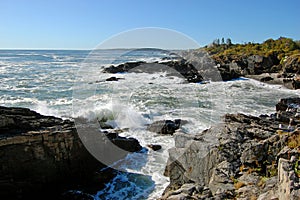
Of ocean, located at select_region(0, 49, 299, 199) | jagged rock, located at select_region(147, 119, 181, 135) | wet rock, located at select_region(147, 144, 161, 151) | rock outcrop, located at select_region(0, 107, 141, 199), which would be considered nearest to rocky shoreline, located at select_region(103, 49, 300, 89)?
ocean, located at select_region(0, 49, 299, 199)

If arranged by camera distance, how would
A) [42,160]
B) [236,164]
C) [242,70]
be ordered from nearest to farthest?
[236,164] → [42,160] → [242,70]

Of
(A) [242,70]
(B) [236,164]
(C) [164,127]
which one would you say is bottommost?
(C) [164,127]

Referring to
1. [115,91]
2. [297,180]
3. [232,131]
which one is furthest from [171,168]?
[115,91]

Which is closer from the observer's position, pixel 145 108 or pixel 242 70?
pixel 145 108

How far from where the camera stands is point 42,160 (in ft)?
29.9

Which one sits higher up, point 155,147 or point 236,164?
point 236,164

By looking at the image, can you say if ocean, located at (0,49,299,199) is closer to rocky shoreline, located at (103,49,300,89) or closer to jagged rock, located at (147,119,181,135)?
jagged rock, located at (147,119,181,135)

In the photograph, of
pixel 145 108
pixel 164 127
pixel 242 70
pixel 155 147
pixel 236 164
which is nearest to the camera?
pixel 236 164

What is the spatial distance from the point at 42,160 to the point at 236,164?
20.6 feet

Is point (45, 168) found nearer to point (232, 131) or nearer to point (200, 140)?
point (200, 140)

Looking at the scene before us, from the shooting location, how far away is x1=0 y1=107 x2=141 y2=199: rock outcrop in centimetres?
853

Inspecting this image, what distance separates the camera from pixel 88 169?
409 inches

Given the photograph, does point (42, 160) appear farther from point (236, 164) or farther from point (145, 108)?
point (145, 108)

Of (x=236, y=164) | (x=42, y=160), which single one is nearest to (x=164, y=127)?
(x=42, y=160)
